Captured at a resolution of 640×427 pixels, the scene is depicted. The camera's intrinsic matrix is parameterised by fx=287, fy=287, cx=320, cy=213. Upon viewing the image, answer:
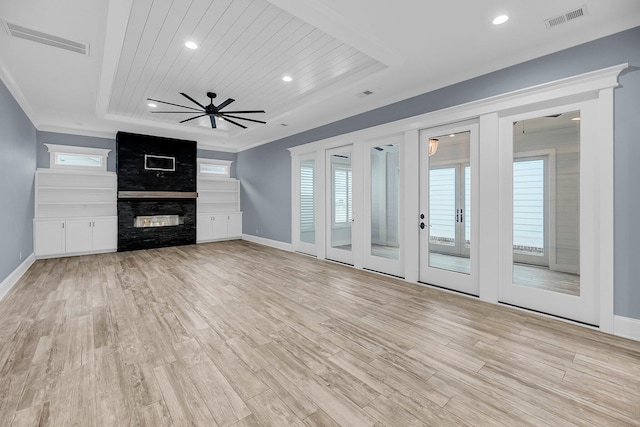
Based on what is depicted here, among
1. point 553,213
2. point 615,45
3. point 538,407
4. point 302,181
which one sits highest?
point 615,45

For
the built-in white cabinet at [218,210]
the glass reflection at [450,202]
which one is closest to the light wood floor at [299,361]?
the glass reflection at [450,202]

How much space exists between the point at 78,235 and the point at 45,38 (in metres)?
4.78

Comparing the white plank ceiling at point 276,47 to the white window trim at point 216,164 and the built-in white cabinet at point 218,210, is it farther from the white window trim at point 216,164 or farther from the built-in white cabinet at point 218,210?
the built-in white cabinet at point 218,210

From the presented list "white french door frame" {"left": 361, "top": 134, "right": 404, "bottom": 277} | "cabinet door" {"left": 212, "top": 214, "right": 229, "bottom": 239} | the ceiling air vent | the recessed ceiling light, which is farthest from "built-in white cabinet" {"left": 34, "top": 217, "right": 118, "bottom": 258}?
the recessed ceiling light

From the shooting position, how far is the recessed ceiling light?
2.57 m

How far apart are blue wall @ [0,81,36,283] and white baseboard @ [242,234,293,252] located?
460 centimetres

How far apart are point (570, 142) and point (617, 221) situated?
877 mm

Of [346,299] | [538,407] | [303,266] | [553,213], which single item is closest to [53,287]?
[303,266]

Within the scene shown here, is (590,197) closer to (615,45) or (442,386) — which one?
(615,45)

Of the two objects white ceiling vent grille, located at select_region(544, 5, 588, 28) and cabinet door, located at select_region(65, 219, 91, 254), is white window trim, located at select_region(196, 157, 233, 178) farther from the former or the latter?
white ceiling vent grille, located at select_region(544, 5, 588, 28)

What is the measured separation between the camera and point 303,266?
5336mm

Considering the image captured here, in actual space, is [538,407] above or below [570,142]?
below

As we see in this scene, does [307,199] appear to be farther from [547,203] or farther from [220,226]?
[547,203]

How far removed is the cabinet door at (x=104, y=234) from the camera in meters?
6.56
